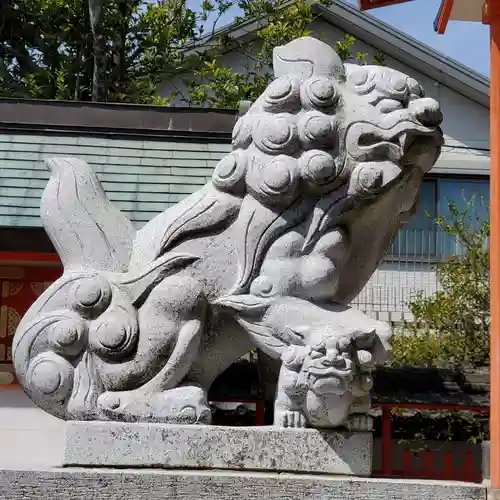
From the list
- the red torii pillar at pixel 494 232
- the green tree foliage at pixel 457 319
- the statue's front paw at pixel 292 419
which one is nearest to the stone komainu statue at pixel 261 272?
the statue's front paw at pixel 292 419

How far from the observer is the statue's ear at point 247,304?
293cm

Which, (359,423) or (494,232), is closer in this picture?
(359,423)

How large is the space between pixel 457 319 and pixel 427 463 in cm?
211

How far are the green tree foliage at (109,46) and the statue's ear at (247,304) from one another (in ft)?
24.4

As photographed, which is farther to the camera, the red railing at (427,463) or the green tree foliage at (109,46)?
the green tree foliage at (109,46)

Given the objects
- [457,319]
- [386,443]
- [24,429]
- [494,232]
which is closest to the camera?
[494,232]

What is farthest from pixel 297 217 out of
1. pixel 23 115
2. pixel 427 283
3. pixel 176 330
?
pixel 427 283

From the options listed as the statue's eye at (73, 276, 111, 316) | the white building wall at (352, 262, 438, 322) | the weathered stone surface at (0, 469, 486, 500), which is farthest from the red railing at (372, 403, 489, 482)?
the white building wall at (352, 262, 438, 322)

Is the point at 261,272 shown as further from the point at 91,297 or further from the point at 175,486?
the point at 175,486

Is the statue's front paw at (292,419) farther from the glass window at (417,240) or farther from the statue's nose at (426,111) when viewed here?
the glass window at (417,240)

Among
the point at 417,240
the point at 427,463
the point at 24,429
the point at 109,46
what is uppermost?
the point at 109,46

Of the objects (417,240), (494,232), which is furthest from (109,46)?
(494,232)

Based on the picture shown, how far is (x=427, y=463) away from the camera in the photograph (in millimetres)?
6129

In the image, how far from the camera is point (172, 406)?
290 centimetres
